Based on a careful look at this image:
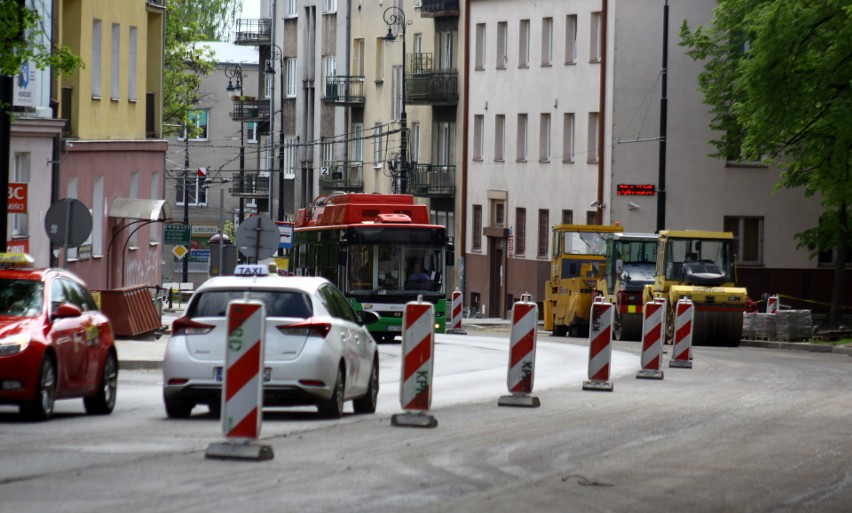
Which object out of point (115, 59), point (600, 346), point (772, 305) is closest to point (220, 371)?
point (600, 346)

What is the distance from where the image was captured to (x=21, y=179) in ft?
121

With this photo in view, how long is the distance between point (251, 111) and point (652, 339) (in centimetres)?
6676

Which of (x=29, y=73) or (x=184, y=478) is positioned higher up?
(x=29, y=73)

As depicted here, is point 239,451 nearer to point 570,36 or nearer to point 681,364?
point 681,364

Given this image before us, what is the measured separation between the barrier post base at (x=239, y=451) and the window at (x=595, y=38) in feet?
160

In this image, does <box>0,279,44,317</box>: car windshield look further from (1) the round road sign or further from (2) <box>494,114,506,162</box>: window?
(2) <box>494,114,506,162</box>: window

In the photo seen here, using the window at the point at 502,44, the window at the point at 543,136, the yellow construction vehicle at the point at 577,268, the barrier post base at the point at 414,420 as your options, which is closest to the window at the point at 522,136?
the window at the point at 543,136

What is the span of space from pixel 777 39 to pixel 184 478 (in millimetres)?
31883

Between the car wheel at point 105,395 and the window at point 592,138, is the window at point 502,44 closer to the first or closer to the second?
the window at point 592,138

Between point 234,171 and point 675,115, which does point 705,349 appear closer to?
point 675,115

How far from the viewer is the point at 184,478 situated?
12078 mm

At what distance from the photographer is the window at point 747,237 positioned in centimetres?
5981

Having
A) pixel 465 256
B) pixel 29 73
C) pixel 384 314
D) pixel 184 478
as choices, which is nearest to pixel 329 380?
pixel 184 478

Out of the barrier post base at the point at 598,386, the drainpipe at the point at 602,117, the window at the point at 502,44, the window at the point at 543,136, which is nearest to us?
the barrier post base at the point at 598,386
